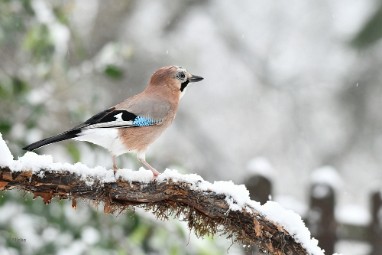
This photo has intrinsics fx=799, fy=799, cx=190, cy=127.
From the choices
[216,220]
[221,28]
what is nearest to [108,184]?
Answer: [216,220]

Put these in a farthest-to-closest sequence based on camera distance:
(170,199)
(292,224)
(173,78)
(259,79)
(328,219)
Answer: (259,79), (328,219), (173,78), (170,199), (292,224)

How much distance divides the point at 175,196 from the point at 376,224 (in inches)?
125

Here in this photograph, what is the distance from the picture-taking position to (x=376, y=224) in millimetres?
5625

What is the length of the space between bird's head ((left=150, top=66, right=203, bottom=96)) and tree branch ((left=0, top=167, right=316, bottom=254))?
124cm

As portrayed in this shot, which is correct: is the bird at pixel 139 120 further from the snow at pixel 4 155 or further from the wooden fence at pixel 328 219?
the wooden fence at pixel 328 219

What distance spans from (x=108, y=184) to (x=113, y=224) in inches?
98.2

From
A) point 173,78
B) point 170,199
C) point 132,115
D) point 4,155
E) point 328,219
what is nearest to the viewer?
point 4,155

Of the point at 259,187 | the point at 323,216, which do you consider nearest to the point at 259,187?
the point at 259,187

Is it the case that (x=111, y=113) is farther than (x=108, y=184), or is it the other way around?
(x=111, y=113)

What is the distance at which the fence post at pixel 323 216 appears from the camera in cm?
553

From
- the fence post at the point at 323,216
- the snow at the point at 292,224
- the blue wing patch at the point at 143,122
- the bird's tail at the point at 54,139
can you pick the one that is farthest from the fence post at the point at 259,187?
the snow at the point at 292,224

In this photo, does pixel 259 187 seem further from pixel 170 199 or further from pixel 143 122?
pixel 170 199

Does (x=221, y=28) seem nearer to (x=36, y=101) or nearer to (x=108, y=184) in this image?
(x=36, y=101)

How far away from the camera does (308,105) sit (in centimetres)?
1350
